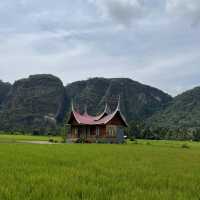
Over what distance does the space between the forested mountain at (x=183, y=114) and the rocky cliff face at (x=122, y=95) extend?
13.5 meters

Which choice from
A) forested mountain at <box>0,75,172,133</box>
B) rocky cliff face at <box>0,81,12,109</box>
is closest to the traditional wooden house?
forested mountain at <box>0,75,172,133</box>

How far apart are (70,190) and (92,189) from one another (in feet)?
1.19

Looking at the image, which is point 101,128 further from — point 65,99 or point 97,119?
point 65,99

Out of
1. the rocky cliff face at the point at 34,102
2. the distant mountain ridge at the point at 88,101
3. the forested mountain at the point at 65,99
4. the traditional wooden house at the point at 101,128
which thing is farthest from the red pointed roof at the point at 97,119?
the rocky cliff face at the point at 34,102

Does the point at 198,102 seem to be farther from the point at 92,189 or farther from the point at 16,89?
the point at 92,189

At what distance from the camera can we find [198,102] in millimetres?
115812

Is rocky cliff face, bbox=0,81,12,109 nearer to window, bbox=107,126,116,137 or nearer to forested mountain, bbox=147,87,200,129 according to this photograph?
forested mountain, bbox=147,87,200,129

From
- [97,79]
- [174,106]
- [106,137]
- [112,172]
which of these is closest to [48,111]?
[97,79]

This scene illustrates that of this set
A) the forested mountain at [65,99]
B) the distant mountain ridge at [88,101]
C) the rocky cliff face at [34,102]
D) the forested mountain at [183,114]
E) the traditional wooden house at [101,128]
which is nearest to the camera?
the traditional wooden house at [101,128]

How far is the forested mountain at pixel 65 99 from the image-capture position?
111 metres

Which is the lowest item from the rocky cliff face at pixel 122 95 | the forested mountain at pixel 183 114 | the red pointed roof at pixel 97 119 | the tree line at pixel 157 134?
the tree line at pixel 157 134

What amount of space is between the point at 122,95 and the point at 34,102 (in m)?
36.1

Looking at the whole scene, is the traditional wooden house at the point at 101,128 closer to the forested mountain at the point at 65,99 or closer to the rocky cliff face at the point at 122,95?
the forested mountain at the point at 65,99

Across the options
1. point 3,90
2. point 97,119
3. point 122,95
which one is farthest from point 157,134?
point 3,90
